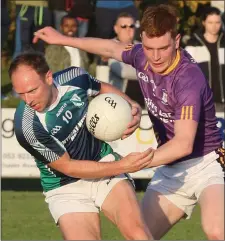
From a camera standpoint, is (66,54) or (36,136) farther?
(66,54)

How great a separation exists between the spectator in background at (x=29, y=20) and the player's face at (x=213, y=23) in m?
2.88

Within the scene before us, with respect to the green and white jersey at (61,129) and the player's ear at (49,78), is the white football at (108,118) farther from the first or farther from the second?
the player's ear at (49,78)

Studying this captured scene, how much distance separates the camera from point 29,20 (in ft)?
53.5

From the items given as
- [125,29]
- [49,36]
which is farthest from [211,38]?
[49,36]

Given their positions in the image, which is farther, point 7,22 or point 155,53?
point 7,22

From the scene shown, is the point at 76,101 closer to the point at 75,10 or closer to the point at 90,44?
the point at 90,44

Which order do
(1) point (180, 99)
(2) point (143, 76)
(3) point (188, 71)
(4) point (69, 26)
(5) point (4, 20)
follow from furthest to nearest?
(5) point (4, 20) < (4) point (69, 26) < (2) point (143, 76) < (3) point (188, 71) < (1) point (180, 99)

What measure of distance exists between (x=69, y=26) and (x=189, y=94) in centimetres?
668

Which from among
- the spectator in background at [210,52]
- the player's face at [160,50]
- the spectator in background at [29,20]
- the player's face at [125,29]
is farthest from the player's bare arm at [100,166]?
the spectator in background at [29,20]

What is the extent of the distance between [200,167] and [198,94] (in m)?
0.72

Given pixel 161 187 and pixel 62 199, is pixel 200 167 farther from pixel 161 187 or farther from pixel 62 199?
pixel 62 199

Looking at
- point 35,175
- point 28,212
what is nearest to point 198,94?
point 28,212

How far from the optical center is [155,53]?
8.22m

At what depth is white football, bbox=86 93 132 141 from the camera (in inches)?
322
